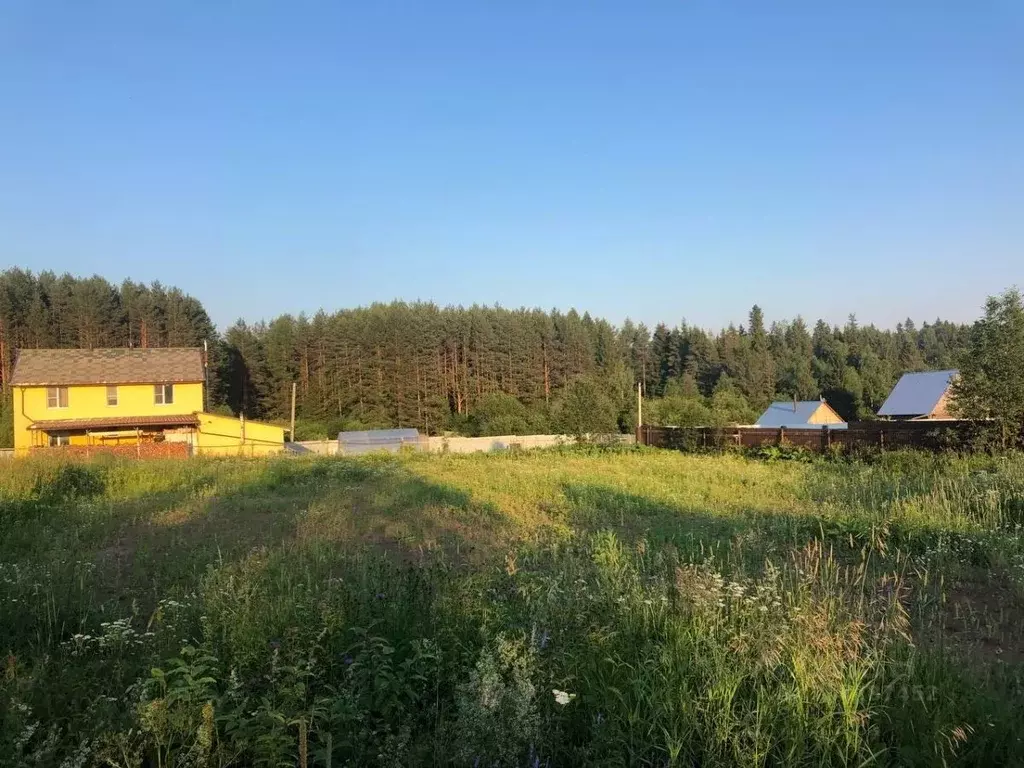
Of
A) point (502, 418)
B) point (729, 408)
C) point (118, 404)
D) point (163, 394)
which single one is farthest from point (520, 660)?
point (729, 408)

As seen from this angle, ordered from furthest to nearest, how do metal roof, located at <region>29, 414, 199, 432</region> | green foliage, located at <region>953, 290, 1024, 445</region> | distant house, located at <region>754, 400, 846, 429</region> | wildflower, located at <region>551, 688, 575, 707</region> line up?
distant house, located at <region>754, 400, 846, 429</region> → metal roof, located at <region>29, 414, 199, 432</region> → green foliage, located at <region>953, 290, 1024, 445</region> → wildflower, located at <region>551, 688, 575, 707</region>

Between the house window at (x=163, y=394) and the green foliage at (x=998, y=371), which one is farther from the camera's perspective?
the house window at (x=163, y=394)

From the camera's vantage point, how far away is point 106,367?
34812 mm

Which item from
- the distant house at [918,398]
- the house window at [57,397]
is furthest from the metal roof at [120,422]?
the distant house at [918,398]

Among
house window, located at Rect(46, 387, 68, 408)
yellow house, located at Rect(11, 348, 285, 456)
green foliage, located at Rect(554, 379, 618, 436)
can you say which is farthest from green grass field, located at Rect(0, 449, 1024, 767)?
house window, located at Rect(46, 387, 68, 408)

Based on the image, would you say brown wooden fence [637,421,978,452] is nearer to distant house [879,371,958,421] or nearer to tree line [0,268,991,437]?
tree line [0,268,991,437]

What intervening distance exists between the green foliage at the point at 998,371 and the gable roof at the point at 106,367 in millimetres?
34622

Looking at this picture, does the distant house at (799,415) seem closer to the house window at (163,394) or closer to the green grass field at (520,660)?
the house window at (163,394)

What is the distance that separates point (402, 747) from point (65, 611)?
3.20 meters

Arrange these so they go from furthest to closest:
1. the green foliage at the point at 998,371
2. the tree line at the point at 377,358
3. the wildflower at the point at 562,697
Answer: the tree line at the point at 377,358, the green foliage at the point at 998,371, the wildflower at the point at 562,697

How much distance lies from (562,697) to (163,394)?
37.8 m

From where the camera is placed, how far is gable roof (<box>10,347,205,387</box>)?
33406mm

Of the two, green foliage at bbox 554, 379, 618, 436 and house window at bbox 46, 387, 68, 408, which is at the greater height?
house window at bbox 46, 387, 68, 408

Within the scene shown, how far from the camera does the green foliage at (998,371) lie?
16595 mm
